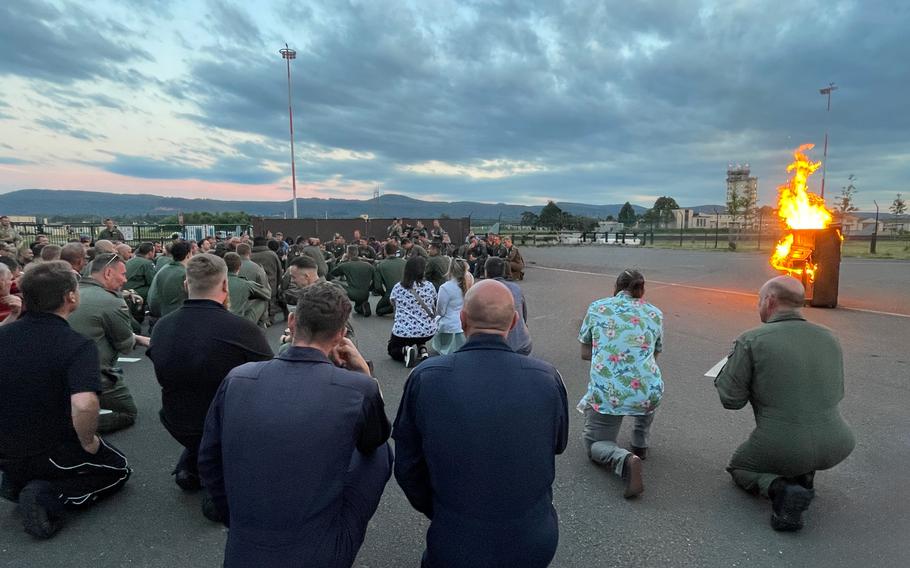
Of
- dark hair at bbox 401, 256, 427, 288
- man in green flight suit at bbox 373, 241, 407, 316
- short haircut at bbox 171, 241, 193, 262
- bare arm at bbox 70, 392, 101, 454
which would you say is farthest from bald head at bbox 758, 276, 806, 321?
man in green flight suit at bbox 373, 241, 407, 316

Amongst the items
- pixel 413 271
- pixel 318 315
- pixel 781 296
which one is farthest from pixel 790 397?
pixel 413 271

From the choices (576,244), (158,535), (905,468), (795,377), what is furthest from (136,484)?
(576,244)

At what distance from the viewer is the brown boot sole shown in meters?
3.41

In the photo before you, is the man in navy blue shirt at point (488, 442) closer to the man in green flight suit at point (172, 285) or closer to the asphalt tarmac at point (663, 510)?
the asphalt tarmac at point (663, 510)

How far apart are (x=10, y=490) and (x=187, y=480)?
3.32ft

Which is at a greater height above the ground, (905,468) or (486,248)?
(486,248)

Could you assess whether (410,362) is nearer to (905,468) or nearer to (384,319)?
(384,319)

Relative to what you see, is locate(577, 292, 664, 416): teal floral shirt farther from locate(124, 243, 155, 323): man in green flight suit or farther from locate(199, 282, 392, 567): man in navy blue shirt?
locate(124, 243, 155, 323): man in green flight suit

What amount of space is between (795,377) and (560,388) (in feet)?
6.46

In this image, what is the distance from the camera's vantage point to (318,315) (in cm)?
207

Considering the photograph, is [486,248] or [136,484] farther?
[486,248]

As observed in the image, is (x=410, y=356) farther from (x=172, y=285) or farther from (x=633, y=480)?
(x=633, y=480)

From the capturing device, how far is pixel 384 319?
33.8 feet

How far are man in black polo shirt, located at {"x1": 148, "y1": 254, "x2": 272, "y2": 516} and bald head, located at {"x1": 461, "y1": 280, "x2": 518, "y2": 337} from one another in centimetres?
173
